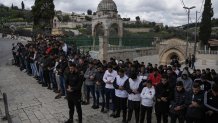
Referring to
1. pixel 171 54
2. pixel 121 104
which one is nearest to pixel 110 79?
pixel 121 104

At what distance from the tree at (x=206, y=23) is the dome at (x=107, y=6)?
20.7m

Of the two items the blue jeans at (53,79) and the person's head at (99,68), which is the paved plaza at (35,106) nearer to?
the blue jeans at (53,79)

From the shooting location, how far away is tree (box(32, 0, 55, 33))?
159 ft

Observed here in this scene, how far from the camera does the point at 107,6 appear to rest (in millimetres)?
57344

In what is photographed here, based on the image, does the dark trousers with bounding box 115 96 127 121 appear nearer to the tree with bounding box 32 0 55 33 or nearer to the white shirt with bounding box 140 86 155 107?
the white shirt with bounding box 140 86 155 107

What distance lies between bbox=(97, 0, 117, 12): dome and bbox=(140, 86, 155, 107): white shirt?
161 feet

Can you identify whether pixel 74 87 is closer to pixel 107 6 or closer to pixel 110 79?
pixel 110 79

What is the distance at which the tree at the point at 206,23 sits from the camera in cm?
3975

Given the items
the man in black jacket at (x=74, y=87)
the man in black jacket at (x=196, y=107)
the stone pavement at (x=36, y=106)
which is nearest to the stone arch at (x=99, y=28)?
the stone pavement at (x=36, y=106)

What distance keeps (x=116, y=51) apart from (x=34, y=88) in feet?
61.9

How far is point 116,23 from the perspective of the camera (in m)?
49.7

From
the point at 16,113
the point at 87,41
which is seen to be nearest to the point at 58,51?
the point at 16,113

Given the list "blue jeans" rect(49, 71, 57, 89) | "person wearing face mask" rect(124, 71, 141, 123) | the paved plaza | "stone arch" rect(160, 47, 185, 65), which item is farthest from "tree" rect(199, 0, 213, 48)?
"person wearing face mask" rect(124, 71, 141, 123)

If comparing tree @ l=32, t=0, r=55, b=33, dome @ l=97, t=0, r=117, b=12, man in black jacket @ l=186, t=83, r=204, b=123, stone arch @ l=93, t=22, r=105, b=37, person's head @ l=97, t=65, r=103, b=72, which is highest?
dome @ l=97, t=0, r=117, b=12
